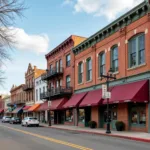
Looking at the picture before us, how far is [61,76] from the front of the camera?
43719 mm

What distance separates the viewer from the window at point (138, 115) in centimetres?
2394

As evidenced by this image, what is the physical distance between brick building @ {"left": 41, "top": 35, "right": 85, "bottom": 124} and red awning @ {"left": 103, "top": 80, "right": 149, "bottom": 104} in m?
14.1

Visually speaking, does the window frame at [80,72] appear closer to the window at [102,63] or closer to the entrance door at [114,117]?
the window at [102,63]

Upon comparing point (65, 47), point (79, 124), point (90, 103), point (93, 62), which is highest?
point (65, 47)

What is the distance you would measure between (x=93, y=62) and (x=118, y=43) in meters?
5.69

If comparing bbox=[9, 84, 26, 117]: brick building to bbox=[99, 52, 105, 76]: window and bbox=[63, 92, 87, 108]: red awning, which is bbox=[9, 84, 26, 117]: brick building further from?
bbox=[99, 52, 105, 76]: window

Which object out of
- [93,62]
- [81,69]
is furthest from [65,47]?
[93,62]

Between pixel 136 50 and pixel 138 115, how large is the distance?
18.1ft

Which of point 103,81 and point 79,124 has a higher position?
point 103,81

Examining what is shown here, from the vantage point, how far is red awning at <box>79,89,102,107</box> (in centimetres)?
2875

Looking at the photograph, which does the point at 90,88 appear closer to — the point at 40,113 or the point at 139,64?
the point at 139,64

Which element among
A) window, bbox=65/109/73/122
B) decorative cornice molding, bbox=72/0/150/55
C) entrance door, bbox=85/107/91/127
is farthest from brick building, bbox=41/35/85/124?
decorative cornice molding, bbox=72/0/150/55

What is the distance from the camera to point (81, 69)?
37.0m

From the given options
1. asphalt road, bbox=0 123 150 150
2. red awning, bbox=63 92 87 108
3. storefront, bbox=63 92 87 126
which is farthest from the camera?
storefront, bbox=63 92 87 126
